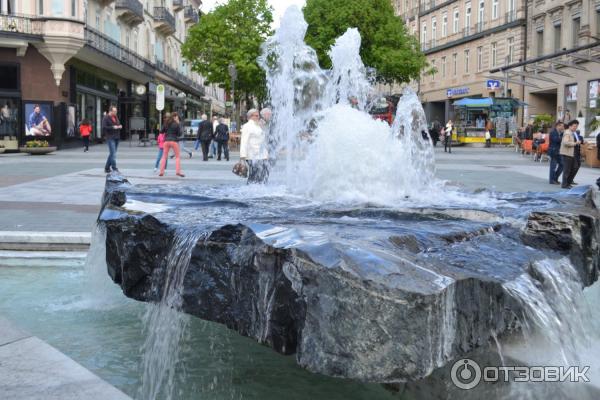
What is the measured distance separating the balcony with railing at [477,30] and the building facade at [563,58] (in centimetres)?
151

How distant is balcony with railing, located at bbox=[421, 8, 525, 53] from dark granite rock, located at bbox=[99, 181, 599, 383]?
49385 mm

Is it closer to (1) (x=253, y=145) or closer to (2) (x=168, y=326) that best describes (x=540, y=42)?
(1) (x=253, y=145)

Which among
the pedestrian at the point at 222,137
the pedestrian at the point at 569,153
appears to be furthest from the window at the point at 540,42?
the pedestrian at the point at 569,153

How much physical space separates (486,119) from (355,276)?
143 ft

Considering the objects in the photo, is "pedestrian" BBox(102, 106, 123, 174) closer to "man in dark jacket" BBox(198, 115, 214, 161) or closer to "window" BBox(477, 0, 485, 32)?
"man in dark jacket" BBox(198, 115, 214, 161)

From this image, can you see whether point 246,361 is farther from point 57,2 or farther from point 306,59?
point 57,2

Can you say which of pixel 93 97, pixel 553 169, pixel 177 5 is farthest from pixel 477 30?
pixel 553 169

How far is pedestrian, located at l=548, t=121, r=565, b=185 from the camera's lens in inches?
679

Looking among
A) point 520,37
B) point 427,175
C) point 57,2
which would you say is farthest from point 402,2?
point 427,175

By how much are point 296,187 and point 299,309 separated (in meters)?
3.69

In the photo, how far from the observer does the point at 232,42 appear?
Result: 4634 cm

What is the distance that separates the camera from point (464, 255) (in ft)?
11.2

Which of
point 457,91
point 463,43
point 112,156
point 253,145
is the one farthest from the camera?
point 457,91

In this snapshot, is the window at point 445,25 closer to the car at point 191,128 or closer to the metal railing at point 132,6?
the car at point 191,128
